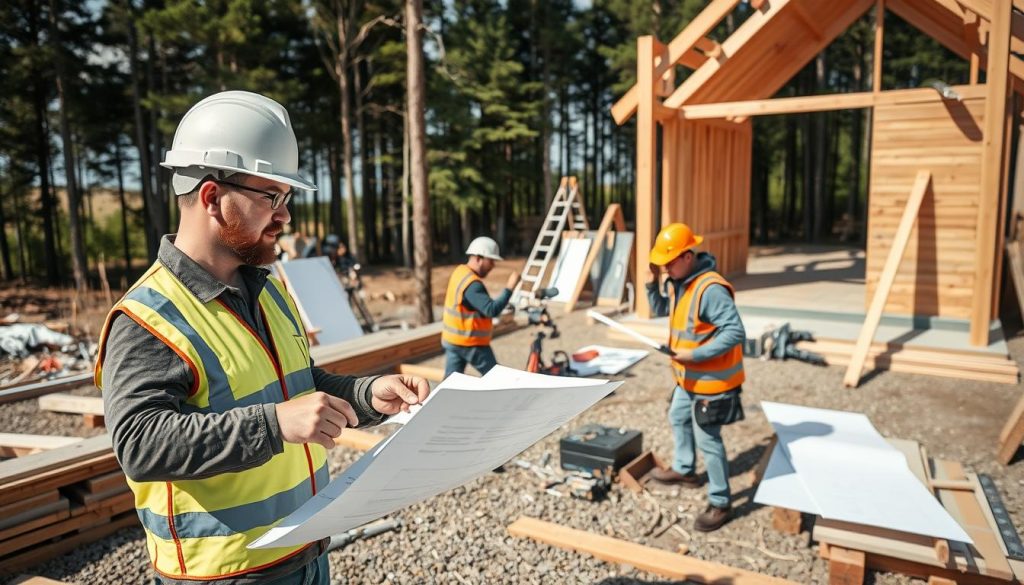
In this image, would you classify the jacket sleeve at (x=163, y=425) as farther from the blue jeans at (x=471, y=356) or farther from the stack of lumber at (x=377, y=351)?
the stack of lumber at (x=377, y=351)

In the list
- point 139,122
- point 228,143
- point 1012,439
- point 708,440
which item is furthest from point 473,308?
point 139,122

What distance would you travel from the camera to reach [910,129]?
Result: 8953 mm

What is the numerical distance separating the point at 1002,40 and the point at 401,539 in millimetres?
8661

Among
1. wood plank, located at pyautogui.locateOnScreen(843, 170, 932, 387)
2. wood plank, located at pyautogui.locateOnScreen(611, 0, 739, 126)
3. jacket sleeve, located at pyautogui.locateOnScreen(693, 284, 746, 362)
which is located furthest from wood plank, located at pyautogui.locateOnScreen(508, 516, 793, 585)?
wood plank, located at pyautogui.locateOnScreen(611, 0, 739, 126)

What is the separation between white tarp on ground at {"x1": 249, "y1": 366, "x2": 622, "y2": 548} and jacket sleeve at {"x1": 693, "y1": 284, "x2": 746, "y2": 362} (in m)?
2.60

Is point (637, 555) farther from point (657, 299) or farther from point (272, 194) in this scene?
point (272, 194)

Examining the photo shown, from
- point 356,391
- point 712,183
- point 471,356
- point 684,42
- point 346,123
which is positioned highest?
point 346,123

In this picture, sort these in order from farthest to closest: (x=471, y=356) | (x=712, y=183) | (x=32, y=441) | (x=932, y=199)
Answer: (x=712, y=183) → (x=932, y=199) → (x=471, y=356) → (x=32, y=441)

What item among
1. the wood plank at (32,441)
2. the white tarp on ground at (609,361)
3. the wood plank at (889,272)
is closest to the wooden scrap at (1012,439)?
the wood plank at (889,272)

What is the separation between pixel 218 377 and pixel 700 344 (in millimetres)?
3415

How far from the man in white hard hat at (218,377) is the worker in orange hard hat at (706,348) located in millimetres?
3007

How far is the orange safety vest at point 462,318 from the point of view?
5809 millimetres

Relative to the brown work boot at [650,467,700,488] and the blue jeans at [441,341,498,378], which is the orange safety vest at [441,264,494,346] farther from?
the brown work boot at [650,467,700,488]

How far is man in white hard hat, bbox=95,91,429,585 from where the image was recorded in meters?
1.36
